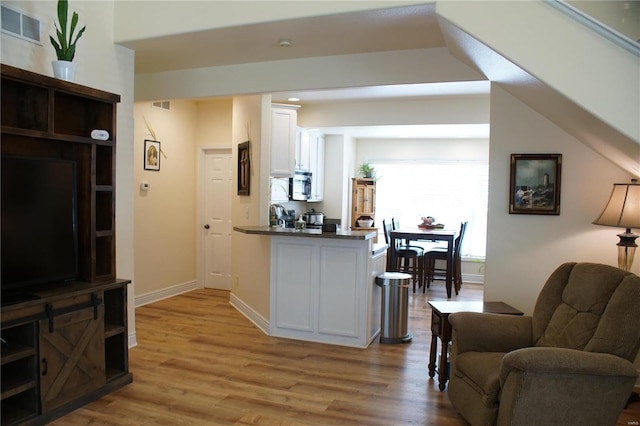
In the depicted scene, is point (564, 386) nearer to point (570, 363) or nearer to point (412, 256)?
point (570, 363)

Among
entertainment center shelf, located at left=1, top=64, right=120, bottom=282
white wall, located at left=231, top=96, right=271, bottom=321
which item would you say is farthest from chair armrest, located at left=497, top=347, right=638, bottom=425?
white wall, located at left=231, top=96, right=271, bottom=321

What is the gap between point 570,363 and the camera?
2.35 m

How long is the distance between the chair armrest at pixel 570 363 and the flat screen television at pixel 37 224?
109 inches

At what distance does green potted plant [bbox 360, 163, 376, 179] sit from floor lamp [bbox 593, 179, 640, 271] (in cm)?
554

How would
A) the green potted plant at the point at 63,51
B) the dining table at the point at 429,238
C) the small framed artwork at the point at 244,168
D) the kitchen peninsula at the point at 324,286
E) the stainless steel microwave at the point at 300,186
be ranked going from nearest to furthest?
the green potted plant at the point at 63,51 → the kitchen peninsula at the point at 324,286 → the small framed artwork at the point at 244,168 → the dining table at the point at 429,238 → the stainless steel microwave at the point at 300,186

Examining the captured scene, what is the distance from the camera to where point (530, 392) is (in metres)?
2.38

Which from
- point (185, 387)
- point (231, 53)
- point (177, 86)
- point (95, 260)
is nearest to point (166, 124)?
point (177, 86)

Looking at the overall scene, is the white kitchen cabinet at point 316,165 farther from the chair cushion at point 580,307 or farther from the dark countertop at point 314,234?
the chair cushion at point 580,307

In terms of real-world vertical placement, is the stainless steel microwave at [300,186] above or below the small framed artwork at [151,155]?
below

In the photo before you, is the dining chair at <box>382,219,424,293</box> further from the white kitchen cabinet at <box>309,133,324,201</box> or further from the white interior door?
the white interior door

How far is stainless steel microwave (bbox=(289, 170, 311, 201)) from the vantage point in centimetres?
702

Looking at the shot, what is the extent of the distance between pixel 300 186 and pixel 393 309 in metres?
3.18

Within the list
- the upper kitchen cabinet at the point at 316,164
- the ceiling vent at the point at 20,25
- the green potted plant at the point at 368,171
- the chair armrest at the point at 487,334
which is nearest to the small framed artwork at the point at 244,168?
the upper kitchen cabinet at the point at 316,164

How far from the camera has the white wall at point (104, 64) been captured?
10.9 ft
